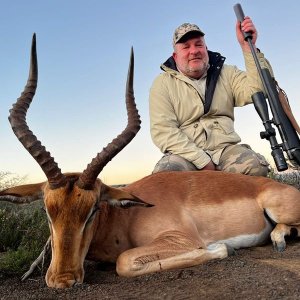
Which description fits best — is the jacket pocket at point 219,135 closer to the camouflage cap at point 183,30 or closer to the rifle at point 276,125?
the rifle at point 276,125

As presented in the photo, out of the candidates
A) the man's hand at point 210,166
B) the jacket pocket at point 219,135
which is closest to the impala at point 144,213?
the man's hand at point 210,166

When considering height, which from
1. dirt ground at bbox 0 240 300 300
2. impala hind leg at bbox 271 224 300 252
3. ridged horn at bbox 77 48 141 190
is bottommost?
impala hind leg at bbox 271 224 300 252

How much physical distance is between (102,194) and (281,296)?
78.6 inches

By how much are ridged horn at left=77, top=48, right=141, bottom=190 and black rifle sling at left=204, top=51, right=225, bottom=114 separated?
299 cm

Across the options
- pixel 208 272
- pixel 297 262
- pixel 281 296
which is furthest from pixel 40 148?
pixel 297 262

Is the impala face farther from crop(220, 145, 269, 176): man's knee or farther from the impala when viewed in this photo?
crop(220, 145, 269, 176): man's knee

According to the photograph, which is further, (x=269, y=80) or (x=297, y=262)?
(x=269, y=80)

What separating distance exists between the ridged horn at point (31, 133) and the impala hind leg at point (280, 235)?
277cm

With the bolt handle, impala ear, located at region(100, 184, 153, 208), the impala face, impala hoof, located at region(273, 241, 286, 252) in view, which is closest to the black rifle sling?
the bolt handle

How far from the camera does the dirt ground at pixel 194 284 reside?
144 inches

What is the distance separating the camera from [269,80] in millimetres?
7289

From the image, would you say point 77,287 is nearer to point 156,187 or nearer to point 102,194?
point 102,194

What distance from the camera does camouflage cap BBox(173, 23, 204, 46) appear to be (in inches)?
317

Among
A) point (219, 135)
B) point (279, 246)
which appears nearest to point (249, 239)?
point (279, 246)
